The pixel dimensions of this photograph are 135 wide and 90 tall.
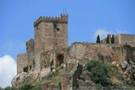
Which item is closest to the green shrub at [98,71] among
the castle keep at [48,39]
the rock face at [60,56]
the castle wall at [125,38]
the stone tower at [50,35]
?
the rock face at [60,56]

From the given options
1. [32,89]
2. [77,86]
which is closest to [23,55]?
[32,89]

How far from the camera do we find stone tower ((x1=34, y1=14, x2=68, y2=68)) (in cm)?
11750

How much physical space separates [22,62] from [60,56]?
33.6ft

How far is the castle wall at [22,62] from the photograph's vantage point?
124 m

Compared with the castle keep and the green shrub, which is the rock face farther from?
the green shrub

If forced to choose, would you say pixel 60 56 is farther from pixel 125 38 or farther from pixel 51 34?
pixel 125 38

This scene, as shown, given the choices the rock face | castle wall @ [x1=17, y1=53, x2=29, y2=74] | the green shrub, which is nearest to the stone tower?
the rock face

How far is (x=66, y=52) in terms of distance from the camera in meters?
114

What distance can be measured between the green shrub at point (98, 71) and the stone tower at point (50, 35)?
23.3 ft

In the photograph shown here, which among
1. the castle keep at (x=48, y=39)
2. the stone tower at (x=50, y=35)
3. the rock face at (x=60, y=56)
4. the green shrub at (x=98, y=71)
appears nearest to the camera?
the green shrub at (x=98, y=71)

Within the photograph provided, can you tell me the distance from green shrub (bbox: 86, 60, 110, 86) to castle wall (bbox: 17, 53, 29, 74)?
1451cm

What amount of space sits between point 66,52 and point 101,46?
140 inches

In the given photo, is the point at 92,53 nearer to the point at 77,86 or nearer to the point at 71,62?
the point at 71,62

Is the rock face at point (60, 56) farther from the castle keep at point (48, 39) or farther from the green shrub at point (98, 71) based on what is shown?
the green shrub at point (98, 71)
